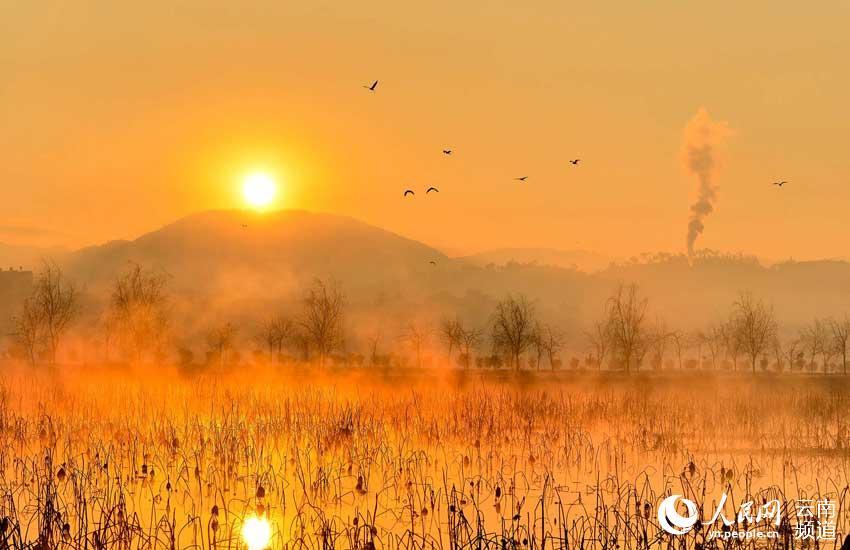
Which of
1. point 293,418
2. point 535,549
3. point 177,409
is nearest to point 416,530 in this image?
point 535,549

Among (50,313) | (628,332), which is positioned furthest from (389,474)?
(628,332)

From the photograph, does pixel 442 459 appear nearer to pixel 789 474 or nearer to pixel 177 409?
pixel 789 474

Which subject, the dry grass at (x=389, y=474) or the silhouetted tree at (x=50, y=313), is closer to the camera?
the dry grass at (x=389, y=474)

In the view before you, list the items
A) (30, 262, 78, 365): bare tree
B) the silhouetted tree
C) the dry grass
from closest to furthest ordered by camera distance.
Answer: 1. the dry grass
2. (30, 262, 78, 365): bare tree
3. the silhouetted tree

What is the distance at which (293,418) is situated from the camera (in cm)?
3127

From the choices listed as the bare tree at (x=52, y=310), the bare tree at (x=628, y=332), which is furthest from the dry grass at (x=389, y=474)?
the bare tree at (x=52, y=310)

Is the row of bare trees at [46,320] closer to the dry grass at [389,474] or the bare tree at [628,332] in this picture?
the bare tree at [628,332]

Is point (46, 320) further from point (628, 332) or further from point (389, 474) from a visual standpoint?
point (389, 474)

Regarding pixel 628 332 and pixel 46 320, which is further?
pixel 46 320

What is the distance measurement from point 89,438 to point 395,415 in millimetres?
10643

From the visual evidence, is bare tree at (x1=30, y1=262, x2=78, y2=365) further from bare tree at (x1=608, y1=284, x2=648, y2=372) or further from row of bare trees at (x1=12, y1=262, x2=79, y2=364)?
bare tree at (x1=608, y1=284, x2=648, y2=372)

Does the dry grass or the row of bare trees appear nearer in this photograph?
the dry grass

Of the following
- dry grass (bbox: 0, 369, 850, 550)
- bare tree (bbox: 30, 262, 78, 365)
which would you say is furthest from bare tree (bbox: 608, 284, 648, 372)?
dry grass (bbox: 0, 369, 850, 550)

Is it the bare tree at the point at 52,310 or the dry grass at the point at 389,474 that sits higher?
the bare tree at the point at 52,310
